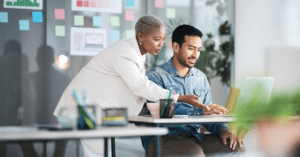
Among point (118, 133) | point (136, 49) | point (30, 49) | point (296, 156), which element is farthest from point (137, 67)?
point (30, 49)

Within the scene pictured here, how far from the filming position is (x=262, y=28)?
12.4ft

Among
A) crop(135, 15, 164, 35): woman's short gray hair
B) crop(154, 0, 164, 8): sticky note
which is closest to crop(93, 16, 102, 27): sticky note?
crop(154, 0, 164, 8): sticky note

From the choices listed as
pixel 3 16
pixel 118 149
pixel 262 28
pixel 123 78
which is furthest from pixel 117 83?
pixel 262 28

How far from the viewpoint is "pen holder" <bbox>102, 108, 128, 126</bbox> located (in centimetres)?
112

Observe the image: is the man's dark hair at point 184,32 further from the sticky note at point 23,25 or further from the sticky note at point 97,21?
the sticky note at point 23,25

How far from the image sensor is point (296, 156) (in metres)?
0.41

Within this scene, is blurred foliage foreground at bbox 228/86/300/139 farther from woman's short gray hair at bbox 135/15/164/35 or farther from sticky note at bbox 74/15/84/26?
sticky note at bbox 74/15/84/26

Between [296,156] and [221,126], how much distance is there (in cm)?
149

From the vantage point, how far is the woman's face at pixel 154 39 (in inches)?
78.2

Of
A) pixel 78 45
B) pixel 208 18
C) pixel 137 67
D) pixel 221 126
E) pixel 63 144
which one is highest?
pixel 208 18

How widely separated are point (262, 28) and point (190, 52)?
198 centimetres

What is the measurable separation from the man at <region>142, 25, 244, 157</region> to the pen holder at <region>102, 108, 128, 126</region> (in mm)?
588

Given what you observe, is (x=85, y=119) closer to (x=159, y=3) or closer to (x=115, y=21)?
(x=115, y=21)

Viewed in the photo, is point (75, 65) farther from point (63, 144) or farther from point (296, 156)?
point (296, 156)
